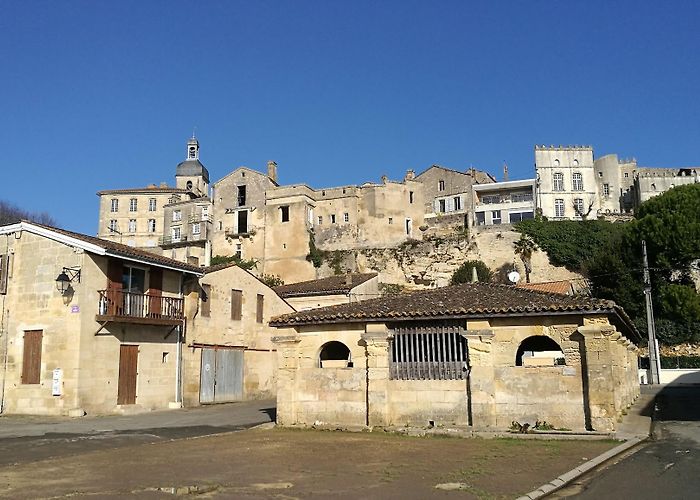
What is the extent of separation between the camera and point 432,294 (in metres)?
19.8

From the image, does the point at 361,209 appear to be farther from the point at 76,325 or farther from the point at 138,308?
the point at 76,325

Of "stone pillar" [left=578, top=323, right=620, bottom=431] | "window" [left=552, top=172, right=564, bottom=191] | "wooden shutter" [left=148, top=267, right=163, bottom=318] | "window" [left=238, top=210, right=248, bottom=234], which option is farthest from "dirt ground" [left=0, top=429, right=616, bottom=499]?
"window" [left=552, top=172, right=564, bottom=191]

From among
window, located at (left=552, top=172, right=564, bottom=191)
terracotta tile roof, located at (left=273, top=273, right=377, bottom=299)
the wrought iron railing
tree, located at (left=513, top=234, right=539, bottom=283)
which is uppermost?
window, located at (left=552, top=172, right=564, bottom=191)

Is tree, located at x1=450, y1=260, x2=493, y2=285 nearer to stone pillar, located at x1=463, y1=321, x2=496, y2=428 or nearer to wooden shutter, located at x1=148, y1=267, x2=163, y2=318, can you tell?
wooden shutter, located at x1=148, y1=267, x2=163, y2=318

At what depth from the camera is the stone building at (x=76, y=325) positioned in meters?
22.3

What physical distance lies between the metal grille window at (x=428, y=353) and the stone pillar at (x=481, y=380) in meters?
0.34

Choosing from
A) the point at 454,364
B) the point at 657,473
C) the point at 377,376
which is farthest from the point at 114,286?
the point at 657,473

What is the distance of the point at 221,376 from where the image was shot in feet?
Result: 94.5

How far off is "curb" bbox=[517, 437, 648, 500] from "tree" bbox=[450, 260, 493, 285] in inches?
1811

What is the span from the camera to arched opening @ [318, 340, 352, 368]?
18.7m

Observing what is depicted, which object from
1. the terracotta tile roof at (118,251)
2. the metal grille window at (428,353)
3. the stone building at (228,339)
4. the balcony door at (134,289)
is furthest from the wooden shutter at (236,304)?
the metal grille window at (428,353)

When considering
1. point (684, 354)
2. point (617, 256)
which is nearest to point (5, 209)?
point (617, 256)

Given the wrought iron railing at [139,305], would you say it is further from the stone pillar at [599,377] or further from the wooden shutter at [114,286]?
the stone pillar at [599,377]

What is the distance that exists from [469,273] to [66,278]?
4409 centimetres
